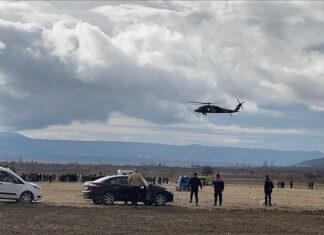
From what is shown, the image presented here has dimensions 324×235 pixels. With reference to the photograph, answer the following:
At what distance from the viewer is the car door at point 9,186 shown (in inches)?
1220

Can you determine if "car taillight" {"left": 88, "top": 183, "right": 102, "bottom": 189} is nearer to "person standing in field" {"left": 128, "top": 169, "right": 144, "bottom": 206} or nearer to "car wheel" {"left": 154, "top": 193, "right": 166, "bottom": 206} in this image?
"person standing in field" {"left": 128, "top": 169, "right": 144, "bottom": 206}

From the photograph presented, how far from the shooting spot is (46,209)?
27828 millimetres

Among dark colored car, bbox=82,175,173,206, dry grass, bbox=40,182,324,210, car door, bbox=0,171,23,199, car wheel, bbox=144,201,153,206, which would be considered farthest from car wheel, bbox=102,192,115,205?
car door, bbox=0,171,23,199

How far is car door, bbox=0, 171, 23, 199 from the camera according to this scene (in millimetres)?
30984

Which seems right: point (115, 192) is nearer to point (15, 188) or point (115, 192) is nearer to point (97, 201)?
point (97, 201)

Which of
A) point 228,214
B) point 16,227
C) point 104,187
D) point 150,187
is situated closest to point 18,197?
point 104,187

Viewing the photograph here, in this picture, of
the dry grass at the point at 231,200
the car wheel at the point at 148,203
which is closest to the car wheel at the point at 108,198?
the dry grass at the point at 231,200

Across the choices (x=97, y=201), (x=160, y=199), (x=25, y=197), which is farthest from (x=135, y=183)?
(x=25, y=197)

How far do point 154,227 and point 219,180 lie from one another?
1296 centimetres

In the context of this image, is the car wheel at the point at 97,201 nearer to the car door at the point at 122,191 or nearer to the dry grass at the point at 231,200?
the dry grass at the point at 231,200

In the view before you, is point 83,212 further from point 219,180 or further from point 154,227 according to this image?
point 219,180

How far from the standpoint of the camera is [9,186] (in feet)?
102

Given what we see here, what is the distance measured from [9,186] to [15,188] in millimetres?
279

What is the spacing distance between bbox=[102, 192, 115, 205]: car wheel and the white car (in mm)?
2983
